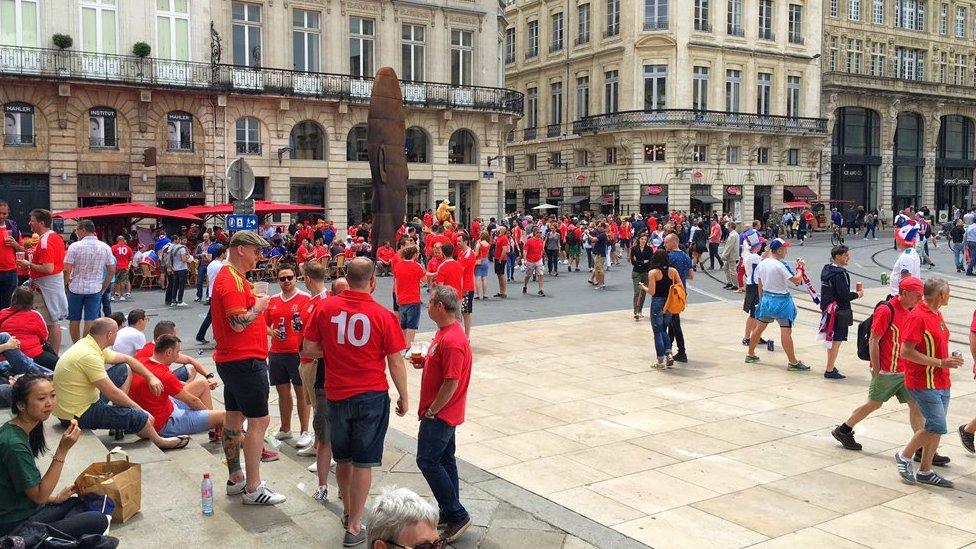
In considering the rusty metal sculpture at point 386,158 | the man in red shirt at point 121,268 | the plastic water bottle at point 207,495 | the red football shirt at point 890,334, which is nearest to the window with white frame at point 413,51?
the rusty metal sculpture at point 386,158

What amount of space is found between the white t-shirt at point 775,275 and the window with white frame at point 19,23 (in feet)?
96.0

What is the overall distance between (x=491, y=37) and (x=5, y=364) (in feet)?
116

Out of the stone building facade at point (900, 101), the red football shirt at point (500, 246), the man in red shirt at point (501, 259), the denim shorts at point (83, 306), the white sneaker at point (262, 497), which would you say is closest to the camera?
the white sneaker at point (262, 497)

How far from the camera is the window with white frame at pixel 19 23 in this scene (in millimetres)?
30938

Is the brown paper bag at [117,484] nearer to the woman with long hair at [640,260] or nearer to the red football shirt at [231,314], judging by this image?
the red football shirt at [231,314]

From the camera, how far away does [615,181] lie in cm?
5269

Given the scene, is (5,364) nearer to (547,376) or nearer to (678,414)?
(547,376)

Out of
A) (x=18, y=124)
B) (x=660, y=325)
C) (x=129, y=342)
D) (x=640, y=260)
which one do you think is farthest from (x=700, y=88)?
(x=129, y=342)

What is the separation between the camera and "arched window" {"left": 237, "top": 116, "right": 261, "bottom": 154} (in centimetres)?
3581

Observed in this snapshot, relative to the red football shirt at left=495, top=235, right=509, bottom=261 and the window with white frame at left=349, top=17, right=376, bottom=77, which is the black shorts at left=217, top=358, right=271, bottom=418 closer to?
the red football shirt at left=495, top=235, right=509, bottom=261

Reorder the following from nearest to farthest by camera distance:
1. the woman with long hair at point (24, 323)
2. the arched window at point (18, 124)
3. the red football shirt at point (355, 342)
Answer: the red football shirt at point (355, 342)
the woman with long hair at point (24, 323)
the arched window at point (18, 124)

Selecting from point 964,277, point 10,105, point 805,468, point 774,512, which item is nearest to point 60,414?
point 774,512

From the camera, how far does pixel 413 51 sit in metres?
40.0

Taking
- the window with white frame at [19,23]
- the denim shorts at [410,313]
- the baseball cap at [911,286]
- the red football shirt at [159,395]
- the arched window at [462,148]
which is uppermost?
the window with white frame at [19,23]
